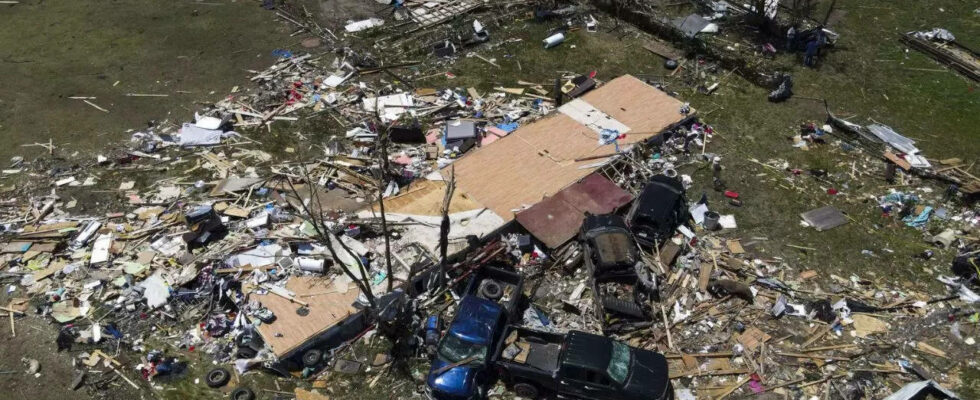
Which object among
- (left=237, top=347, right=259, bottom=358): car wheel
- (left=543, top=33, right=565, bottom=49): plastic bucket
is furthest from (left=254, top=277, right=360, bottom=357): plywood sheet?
(left=543, top=33, right=565, bottom=49): plastic bucket

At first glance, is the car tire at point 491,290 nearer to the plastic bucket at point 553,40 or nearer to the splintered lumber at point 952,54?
the plastic bucket at point 553,40

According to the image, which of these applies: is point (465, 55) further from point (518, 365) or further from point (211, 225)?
point (518, 365)

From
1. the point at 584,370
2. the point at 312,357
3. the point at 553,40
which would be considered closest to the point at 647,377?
the point at 584,370

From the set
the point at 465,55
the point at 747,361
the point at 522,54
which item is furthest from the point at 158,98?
the point at 747,361

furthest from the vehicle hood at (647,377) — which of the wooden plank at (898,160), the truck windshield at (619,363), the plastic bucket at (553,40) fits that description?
the plastic bucket at (553,40)

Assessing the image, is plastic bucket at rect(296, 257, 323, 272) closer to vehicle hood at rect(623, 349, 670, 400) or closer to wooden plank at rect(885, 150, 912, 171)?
vehicle hood at rect(623, 349, 670, 400)

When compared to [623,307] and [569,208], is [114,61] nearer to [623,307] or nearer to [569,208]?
[569,208]
